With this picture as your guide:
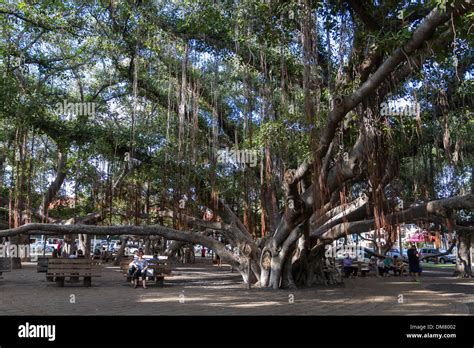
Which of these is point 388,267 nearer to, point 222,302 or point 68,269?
point 222,302

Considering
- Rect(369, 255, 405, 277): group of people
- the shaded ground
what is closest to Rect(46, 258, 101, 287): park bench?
the shaded ground

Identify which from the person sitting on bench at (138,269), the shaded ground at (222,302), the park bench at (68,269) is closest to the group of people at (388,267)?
the shaded ground at (222,302)

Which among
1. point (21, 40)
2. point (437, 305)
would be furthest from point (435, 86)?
point (21, 40)

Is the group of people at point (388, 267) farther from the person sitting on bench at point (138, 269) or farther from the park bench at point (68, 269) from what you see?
the park bench at point (68, 269)

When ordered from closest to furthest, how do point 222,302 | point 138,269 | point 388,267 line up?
point 222,302, point 138,269, point 388,267

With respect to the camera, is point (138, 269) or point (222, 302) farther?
point (138, 269)

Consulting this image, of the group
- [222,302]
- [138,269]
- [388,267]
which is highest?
[138,269]

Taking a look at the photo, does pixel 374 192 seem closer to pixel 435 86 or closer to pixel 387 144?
pixel 387 144

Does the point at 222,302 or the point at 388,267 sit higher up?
the point at 222,302

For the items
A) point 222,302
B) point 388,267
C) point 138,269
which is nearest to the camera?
point 222,302

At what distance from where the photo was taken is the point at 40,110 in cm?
1319

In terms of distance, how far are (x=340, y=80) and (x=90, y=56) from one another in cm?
840

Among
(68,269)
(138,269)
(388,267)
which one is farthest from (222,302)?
(388,267)
